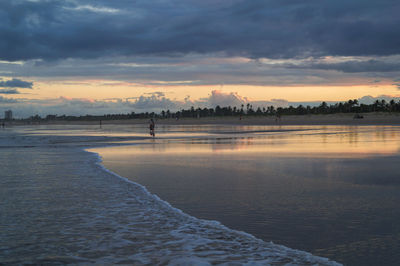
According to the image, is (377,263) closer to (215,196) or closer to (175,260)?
(175,260)

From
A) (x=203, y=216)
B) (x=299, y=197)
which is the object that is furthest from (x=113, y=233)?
(x=299, y=197)

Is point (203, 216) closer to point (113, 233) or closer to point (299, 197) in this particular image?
point (113, 233)

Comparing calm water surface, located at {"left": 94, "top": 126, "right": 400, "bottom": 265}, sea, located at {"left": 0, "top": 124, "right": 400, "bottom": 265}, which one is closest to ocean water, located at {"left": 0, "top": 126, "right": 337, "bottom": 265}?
sea, located at {"left": 0, "top": 124, "right": 400, "bottom": 265}

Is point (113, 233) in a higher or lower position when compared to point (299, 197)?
lower

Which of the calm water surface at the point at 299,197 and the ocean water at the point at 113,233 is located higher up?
the calm water surface at the point at 299,197

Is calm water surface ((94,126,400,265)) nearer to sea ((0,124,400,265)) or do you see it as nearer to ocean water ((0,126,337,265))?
sea ((0,124,400,265))

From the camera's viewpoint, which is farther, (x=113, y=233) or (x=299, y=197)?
(x=299, y=197)

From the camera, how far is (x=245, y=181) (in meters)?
10.4

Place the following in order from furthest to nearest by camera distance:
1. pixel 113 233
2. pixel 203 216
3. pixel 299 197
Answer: pixel 299 197 < pixel 203 216 < pixel 113 233

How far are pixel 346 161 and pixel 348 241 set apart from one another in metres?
9.42

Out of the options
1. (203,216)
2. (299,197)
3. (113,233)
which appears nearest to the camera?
(113,233)

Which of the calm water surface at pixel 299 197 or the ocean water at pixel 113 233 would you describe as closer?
the ocean water at pixel 113 233

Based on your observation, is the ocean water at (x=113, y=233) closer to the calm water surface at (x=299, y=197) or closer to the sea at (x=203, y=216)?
the sea at (x=203, y=216)

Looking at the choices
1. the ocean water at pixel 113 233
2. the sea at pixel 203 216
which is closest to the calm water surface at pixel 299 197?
the sea at pixel 203 216
